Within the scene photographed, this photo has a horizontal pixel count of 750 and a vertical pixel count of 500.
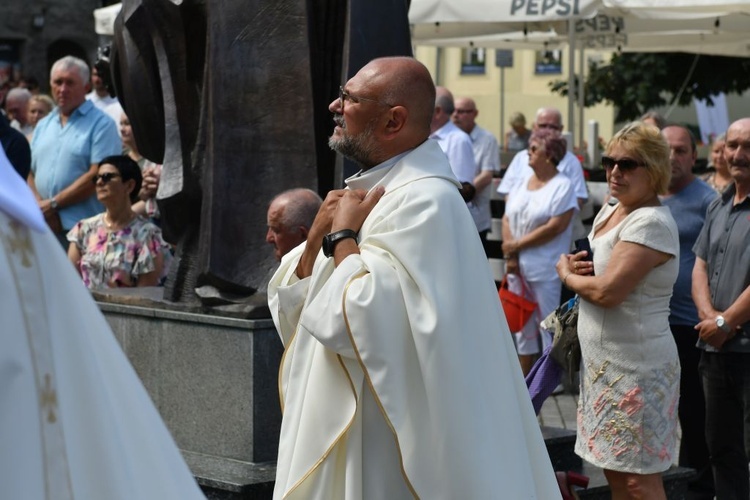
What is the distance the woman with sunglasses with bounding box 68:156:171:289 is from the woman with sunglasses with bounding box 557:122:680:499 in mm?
2633

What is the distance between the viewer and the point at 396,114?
163 inches

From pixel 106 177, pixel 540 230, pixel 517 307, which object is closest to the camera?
pixel 106 177

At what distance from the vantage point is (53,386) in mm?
2211

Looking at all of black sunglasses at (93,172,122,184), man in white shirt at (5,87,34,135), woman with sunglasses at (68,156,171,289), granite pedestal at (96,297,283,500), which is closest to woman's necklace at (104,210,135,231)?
woman with sunglasses at (68,156,171,289)

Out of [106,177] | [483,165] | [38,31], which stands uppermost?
[106,177]

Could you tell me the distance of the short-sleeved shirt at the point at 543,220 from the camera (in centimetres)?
972

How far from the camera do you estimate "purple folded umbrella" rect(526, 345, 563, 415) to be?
18.8ft

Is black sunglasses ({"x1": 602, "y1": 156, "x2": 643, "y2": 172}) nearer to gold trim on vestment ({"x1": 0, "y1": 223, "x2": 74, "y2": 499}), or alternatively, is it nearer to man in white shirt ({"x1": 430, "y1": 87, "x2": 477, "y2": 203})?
gold trim on vestment ({"x1": 0, "y1": 223, "x2": 74, "y2": 499})

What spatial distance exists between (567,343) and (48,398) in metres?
3.85

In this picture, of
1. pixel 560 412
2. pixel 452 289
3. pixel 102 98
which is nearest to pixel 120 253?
pixel 560 412

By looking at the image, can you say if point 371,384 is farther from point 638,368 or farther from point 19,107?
point 19,107

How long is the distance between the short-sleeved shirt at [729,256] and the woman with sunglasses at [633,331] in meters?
0.79

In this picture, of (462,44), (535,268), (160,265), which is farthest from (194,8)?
(462,44)

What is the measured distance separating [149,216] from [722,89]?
62.8 feet
